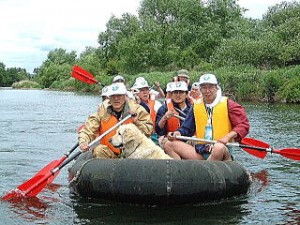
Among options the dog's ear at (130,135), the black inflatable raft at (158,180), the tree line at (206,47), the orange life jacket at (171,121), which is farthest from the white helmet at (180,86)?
the tree line at (206,47)

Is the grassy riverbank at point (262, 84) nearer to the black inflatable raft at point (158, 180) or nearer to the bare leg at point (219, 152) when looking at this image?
the bare leg at point (219, 152)

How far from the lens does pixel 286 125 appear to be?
14.9 m

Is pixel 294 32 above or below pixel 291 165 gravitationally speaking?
above

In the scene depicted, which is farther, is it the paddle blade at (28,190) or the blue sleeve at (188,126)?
the blue sleeve at (188,126)

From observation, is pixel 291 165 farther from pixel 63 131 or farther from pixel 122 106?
pixel 63 131

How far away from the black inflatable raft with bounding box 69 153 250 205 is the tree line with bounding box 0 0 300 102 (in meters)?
18.6

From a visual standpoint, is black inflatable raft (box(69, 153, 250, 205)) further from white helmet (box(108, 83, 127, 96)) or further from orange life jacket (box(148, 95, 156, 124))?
orange life jacket (box(148, 95, 156, 124))

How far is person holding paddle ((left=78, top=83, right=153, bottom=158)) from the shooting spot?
6.77 m

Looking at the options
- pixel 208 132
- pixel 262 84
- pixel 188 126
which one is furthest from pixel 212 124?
pixel 262 84

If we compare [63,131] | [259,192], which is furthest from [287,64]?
[259,192]

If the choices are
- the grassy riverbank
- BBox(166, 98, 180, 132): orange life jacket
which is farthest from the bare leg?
the grassy riverbank

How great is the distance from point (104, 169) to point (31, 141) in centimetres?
702

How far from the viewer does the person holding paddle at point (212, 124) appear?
654 centimetres

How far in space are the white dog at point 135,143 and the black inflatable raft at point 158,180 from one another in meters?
0.31
